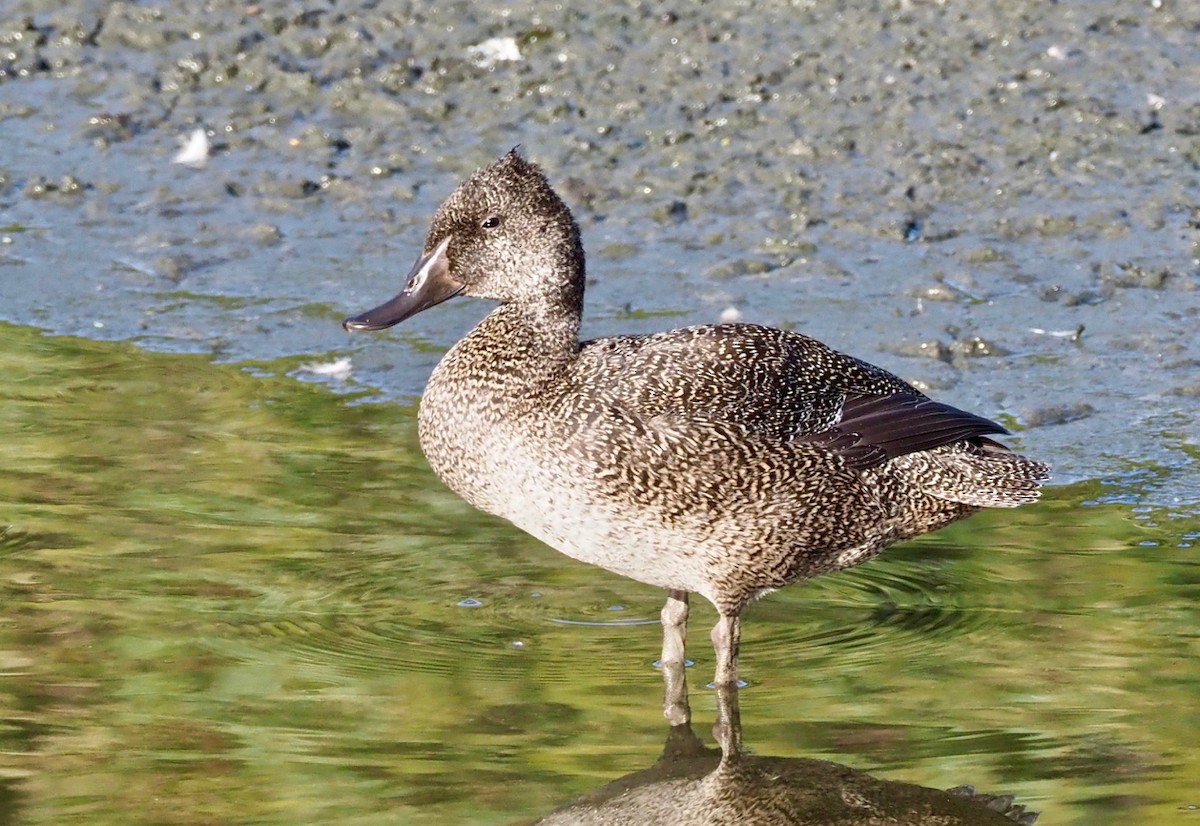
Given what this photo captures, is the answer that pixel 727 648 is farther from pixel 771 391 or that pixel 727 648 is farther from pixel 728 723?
pixel 771 391

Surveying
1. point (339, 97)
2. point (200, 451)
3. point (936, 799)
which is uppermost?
point (339, 97)

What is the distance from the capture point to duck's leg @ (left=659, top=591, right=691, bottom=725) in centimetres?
506

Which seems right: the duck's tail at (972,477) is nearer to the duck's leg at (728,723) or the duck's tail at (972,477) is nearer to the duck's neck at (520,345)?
the duck's leg at (728,723)

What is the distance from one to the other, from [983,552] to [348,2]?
5508mm

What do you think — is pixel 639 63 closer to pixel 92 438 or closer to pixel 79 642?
pixel 92 438

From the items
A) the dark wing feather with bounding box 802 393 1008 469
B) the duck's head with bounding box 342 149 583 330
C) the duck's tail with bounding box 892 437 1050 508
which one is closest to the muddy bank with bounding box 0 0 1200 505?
the duck's tail with bounding box 892 437 1050 508

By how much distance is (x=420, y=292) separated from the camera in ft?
18.5

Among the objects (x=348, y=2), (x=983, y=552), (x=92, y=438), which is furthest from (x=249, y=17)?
(x=983, y=552)

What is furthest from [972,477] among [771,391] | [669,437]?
[669,437]

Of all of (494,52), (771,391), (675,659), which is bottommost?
(675,659)

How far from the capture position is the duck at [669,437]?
518 cm

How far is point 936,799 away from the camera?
14.8ft

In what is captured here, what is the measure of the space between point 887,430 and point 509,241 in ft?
3.61

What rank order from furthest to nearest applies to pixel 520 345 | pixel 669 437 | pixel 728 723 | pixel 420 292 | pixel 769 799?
pixel 420 292, pixel 520 345, pixel 669 437, pixel 728 723, pixel 769 799
